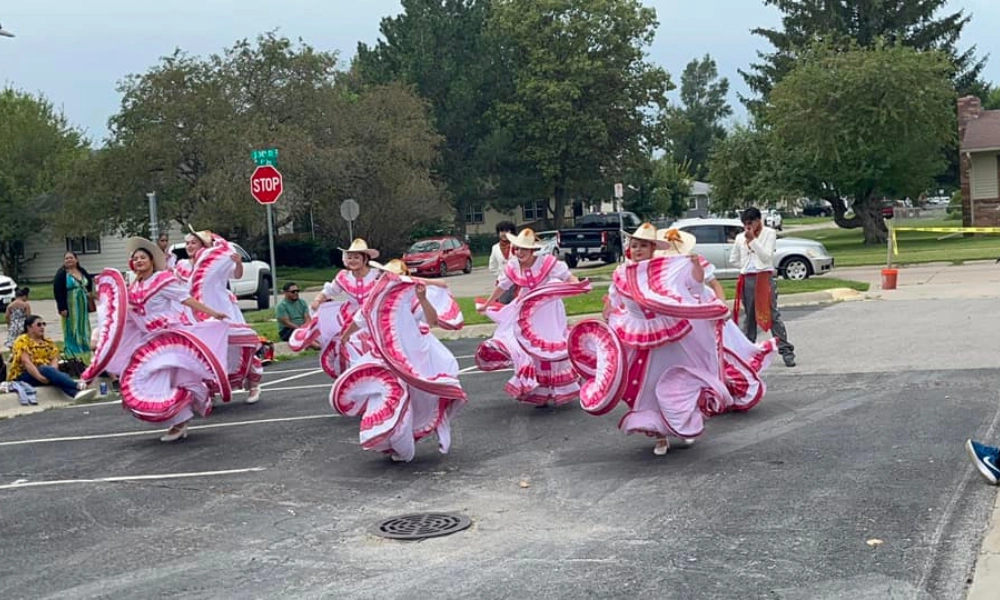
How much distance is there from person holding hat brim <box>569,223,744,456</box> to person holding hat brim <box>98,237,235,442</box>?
379 cm

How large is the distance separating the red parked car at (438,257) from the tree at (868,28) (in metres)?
17.5

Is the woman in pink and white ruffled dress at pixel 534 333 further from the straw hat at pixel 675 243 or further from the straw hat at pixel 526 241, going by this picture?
the straw hat at pixel 675 243

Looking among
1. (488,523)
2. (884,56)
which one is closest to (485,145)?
(884,56)

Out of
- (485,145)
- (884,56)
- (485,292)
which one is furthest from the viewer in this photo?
(485,145)

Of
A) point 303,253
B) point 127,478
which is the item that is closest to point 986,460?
point 127,478

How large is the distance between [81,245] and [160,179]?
526 inches

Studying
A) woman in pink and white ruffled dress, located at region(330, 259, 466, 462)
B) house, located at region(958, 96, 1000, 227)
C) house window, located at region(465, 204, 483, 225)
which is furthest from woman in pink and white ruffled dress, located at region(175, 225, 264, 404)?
house window, located at region(465, 204, 483, 225)

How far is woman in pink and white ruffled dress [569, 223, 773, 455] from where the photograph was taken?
28.6 feet

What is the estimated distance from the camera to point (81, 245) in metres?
53.8

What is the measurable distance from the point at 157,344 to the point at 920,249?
1215 inches

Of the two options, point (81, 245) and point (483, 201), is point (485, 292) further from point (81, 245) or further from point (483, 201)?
point (483, 201)

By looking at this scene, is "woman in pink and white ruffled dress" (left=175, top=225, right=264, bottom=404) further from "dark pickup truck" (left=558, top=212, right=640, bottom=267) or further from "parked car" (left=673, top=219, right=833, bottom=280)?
"dark pickup truck" (left=558, top=212, right=640, bottom=267)

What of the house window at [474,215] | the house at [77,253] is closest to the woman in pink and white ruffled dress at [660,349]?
the house at [77,253]

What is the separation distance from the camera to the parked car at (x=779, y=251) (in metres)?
27.4
